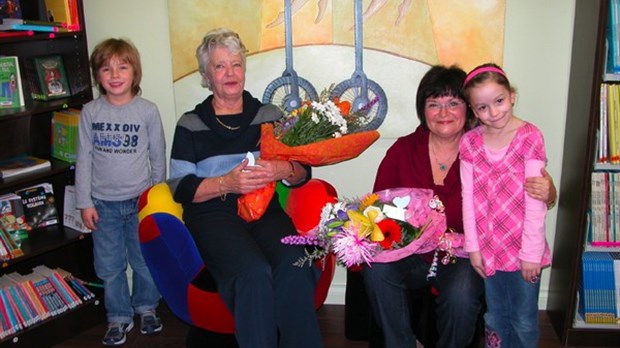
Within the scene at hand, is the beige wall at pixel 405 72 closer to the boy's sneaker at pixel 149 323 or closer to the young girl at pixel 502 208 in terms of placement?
the young girl at pixel 502 208

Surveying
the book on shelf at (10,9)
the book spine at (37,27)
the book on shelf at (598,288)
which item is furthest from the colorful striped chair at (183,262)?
the book on shelf at (598,288)

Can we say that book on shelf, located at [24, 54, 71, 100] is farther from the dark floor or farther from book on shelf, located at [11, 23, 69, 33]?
the dark floor

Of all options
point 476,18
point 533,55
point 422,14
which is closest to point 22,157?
point 422,14

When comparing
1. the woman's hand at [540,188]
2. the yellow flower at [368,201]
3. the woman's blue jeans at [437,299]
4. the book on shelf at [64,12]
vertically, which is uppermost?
the book on shelf at [64,12]

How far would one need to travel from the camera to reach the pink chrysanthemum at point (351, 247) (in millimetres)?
2229

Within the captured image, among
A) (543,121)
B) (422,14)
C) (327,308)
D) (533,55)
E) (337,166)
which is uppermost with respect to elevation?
(422,14)

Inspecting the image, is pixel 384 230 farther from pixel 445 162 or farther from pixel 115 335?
pixel 115 335

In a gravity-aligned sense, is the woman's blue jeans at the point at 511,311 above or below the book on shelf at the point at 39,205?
below

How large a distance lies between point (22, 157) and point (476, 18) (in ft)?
7.43

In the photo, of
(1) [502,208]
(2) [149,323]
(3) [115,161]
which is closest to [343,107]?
(1) [502,208]

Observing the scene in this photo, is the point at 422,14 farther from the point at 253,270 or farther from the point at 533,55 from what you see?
the point at 253,270

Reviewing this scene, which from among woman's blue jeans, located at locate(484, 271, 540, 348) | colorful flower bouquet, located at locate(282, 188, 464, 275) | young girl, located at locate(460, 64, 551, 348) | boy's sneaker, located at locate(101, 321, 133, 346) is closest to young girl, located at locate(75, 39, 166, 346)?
boy's sneaker, located at locate(101, 321, 133, 346)

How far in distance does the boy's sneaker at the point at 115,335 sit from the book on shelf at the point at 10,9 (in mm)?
1511

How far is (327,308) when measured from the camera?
10.9 ft
